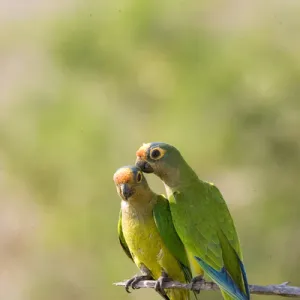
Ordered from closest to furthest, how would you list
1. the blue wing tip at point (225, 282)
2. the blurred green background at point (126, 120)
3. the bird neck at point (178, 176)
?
the blue wing tip at point (225, 282) < the bird neck at point (178, 176) < the blurred green background at point (126, 120)

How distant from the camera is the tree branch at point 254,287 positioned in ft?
5.60

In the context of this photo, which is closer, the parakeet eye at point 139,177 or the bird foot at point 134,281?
the parakeet eye at point 139,177

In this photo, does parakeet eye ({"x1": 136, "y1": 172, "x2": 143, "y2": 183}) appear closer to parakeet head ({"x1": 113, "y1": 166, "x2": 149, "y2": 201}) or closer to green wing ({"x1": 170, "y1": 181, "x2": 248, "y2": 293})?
parakeet head ({"x1": 113, "y1": 166, "x2": 149, "y2": 201})

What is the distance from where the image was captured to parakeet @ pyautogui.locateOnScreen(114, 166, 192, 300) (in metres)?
1.98

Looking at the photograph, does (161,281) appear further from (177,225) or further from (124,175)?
(124,175)

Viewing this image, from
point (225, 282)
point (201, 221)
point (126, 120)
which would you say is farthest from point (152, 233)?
point (126, 120)

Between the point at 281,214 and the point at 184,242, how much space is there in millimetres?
3202

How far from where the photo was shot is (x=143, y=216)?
2.01m

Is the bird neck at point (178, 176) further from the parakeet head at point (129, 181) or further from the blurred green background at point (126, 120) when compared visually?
the blurred green background at point (126, 120)

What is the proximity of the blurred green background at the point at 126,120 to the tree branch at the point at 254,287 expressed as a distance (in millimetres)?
2551

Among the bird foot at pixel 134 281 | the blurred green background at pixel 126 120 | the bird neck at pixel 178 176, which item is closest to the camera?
the bird neck at pixel 178 176

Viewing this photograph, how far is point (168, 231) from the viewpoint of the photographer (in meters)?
1.98

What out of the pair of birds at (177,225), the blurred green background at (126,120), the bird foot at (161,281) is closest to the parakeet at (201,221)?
the pair of birds at (177,225)

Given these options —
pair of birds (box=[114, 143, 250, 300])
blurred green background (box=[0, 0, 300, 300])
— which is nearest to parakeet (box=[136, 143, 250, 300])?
pair of birds (box=[114, 143, 250, 300])
